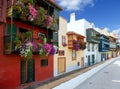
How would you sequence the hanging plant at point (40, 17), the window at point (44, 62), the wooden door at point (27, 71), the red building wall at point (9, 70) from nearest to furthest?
1. the red building wall at point (9, 70)
2. the hanging plant at point (40, 17)
3. the wooden door at point (27, 71)
4. the window at point (44, 62)

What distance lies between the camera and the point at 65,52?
84.3 ft

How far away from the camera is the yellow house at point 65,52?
23406 mm

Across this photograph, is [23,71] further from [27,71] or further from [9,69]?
[9,69]

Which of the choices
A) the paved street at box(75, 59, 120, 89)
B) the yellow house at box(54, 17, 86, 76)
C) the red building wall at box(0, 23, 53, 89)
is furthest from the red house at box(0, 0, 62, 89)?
the yellow house at box(54, 17, 86, 76)

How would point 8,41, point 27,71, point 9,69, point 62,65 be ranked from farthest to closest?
point 62,65, point 27,71, point 9,69, point 8,41

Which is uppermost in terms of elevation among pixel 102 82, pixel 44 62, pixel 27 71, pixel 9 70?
pixel 44 62

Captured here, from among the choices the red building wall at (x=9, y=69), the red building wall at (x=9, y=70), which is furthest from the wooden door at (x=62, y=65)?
the red building wall at (x=9, y=70)

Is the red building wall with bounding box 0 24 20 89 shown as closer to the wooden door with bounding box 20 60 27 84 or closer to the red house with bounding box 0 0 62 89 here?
the red house with bounding box 0 0 62 89

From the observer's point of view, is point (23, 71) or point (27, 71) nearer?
point (23, 71)

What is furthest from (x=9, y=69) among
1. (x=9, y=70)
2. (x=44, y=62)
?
(x=44, y=62)

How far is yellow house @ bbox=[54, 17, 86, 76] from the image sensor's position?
76.8 feet

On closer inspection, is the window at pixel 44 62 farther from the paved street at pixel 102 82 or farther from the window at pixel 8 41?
the window at pixel 8 41

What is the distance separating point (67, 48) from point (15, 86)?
1342 cm

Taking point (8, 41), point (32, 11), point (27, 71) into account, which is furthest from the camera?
point (27, 71)
